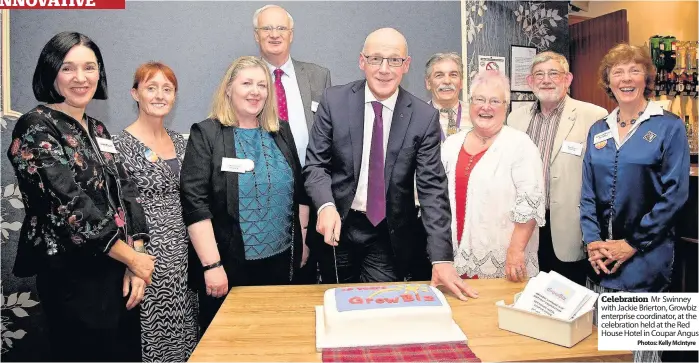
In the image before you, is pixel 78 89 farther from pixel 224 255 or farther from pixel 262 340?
pixel 262 340

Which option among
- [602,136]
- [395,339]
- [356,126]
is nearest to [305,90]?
[356,126]

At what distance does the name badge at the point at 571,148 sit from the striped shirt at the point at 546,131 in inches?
3.3

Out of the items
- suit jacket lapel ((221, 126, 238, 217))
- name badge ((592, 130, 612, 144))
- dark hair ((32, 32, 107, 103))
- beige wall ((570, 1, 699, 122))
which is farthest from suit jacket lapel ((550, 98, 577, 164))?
beige wall ((570, 1, 699, 122))

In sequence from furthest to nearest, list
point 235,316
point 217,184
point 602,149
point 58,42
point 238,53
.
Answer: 1. point 238,53
2. point 602,149
3. point 217,184
4. point 58,42
5. point 235,316

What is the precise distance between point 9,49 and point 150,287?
2.01 m

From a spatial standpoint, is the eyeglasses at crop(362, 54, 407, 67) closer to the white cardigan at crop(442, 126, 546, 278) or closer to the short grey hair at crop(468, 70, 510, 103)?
the short grey hair at crop(468, 70, 510, 103)

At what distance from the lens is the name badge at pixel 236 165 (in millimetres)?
2248

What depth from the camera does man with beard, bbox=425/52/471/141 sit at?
3107 mm

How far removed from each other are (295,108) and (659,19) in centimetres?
630

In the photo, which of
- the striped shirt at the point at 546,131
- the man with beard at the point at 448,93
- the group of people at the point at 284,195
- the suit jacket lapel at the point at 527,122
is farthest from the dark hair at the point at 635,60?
the man with beard at the point at 448,93

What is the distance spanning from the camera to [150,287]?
90.2 inches

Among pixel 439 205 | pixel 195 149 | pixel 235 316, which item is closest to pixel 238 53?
pixel 195 149

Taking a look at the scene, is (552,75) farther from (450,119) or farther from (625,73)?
(450,119)

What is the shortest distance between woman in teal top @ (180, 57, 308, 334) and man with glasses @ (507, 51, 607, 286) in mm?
1509
